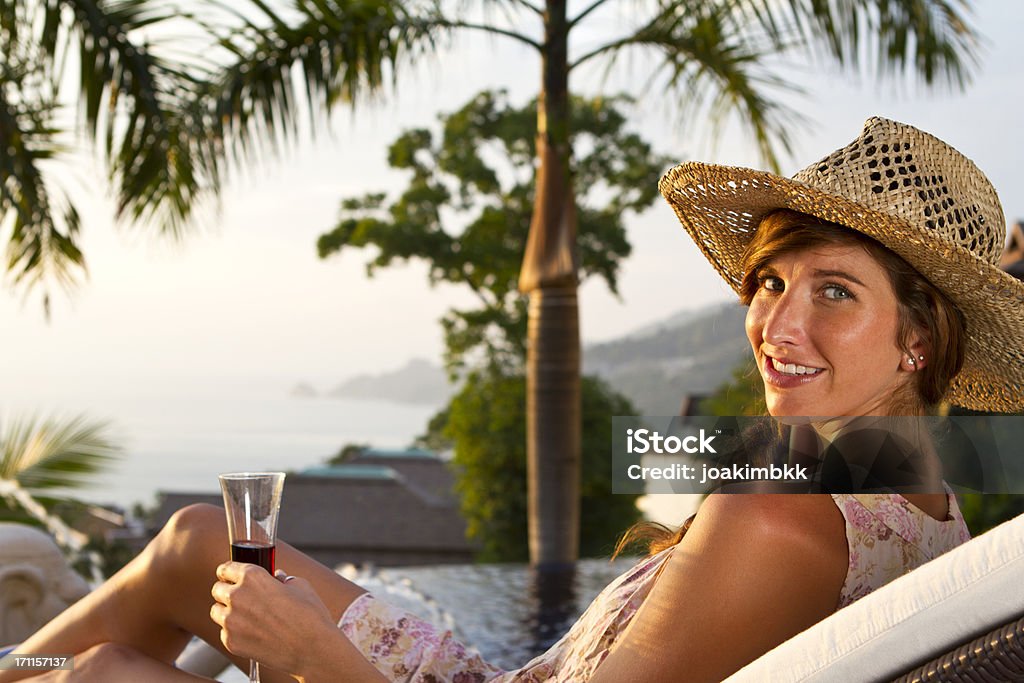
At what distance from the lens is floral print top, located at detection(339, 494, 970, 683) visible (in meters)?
1.30

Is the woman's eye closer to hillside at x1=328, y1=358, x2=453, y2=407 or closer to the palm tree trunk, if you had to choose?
the palm tree trunk

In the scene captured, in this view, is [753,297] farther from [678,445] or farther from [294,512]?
[294,512]

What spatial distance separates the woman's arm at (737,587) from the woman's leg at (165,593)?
0.67 meters

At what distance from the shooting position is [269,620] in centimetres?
128

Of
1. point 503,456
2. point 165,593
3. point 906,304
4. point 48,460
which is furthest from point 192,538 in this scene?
point 503,456

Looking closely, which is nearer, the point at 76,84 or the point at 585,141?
the point at 76,84

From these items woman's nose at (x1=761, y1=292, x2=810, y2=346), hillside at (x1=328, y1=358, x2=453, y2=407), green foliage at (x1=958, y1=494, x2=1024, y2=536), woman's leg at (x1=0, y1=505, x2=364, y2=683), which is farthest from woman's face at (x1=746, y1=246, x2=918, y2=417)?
hillside at (x1=328, y1=358, x2=453, y2=407)

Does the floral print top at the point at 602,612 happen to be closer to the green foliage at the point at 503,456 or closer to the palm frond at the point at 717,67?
the palm frond at the point at 717,67

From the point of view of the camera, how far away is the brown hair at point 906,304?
151 cm

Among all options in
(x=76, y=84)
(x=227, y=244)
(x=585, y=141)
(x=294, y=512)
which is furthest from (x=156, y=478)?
(x=76, y=84)

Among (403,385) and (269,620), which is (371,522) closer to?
(269,620)

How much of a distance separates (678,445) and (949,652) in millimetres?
661

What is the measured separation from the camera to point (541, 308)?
18.5 feet

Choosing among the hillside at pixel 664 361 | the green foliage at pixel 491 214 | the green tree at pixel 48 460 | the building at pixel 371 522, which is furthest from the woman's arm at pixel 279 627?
the building at pixel 371 522
